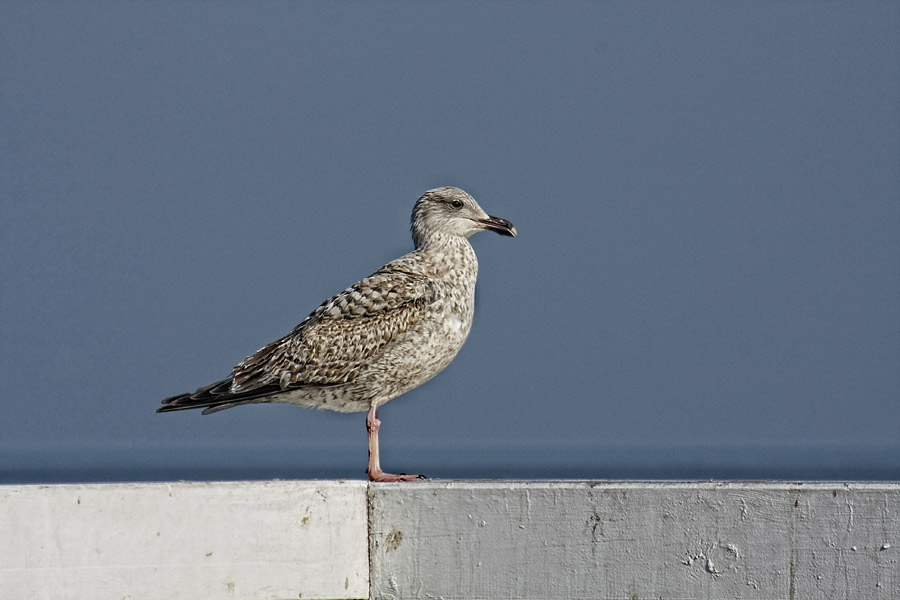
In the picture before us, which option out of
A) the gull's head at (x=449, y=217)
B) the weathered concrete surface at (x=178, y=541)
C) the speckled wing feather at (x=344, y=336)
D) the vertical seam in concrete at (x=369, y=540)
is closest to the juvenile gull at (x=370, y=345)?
the speckled wing feather at (x=344, y=336)

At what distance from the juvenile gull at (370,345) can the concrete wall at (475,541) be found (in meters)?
1.92

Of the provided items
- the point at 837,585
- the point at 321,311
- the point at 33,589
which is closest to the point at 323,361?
the point at 321,311

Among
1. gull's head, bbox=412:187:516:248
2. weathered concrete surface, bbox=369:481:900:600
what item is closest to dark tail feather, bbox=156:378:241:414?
gull's head, bbox=412:187:516:248

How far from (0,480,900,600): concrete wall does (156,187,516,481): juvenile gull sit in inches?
75.6

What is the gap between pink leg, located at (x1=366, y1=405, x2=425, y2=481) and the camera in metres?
8.12

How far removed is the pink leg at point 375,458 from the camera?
8125mm

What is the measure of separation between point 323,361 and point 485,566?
2834 millimetres

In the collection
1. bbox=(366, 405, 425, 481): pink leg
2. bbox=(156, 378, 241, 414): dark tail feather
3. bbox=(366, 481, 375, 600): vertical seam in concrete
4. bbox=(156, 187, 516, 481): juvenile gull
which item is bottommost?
bbox=(366, 481, 375, 600): vertical seam in concrete

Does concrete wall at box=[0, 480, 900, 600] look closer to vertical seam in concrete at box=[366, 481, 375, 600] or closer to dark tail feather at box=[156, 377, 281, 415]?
vertical seam in concrete at box=[366, 481, 375, 600]

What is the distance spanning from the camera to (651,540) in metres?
6.58

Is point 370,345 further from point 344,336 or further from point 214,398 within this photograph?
point 214,398

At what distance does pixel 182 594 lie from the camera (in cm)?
657

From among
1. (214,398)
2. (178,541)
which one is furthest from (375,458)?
(178,541)

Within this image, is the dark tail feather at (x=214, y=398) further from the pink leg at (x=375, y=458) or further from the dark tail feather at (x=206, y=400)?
the pink leg at (x=375, y=458)
